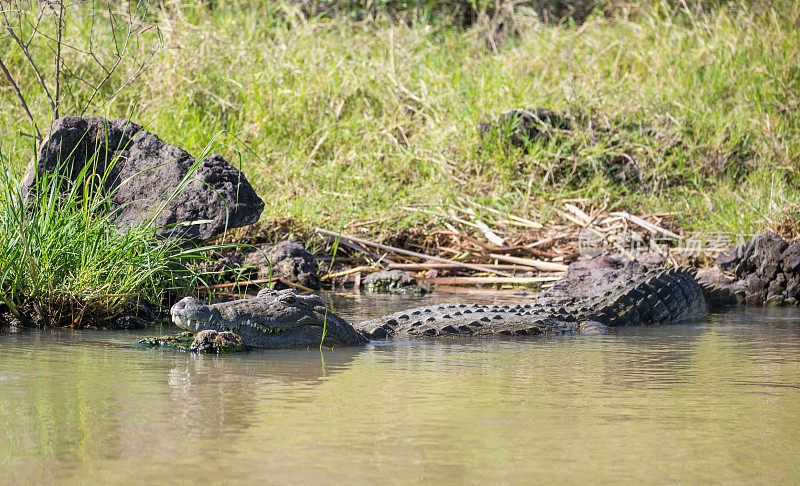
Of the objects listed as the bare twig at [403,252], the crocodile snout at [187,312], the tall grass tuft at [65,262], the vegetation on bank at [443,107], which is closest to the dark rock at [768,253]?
the vegetation on bank at [443,107]

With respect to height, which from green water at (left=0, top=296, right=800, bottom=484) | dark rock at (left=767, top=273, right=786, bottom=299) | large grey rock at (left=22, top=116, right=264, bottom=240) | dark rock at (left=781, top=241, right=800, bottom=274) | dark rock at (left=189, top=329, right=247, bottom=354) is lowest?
green water at (left=0, top=296, right=800, bottom=484)

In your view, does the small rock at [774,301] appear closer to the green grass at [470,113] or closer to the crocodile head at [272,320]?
the green grass at [470,113]

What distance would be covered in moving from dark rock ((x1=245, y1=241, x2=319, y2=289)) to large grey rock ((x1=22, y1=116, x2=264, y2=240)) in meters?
1.32

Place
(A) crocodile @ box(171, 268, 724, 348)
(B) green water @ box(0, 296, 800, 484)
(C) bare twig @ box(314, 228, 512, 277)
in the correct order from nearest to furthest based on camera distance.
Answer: (B) green water @ box(0, 296, 800, 484) → (A) crocodile @ box(171, 268, 724, 348) → (C) bare twig @ box(314, 228, 512, 277)

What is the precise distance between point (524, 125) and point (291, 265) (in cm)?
334

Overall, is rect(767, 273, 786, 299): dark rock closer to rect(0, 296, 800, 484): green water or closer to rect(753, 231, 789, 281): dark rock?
rect(753, 231, 789, 281): dark rock

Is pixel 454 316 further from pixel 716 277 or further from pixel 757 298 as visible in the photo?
pixel 716 277

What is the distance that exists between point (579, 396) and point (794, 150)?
694 centimetres

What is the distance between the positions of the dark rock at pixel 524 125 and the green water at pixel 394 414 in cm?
487

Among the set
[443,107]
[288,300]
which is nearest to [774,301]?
[288,300]

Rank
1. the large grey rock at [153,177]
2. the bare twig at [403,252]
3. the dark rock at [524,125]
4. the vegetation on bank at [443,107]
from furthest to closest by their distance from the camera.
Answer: the dark rock at [524,125], the vegetation on bank at [443,107], the bare twig at [403,252], the large grey rock at [153,177]

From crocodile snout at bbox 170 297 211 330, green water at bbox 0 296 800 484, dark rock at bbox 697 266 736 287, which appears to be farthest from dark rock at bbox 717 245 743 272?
crocodile snout at bbox 170 297 211 330

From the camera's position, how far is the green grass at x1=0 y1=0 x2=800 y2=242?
8422 mm

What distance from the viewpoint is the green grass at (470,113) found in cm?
842
